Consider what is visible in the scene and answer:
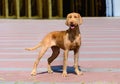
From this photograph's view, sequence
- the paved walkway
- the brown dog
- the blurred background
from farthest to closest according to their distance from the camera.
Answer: the blurred background
the brown dog
the paved walkway

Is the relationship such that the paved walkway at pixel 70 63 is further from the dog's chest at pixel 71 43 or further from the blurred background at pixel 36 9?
the blurred background at pixel 36 9

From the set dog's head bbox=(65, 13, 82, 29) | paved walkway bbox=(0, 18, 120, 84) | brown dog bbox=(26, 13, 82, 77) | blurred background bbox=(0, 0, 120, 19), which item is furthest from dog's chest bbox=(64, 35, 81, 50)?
blurred background bbox=(0, 0, 120, 19)

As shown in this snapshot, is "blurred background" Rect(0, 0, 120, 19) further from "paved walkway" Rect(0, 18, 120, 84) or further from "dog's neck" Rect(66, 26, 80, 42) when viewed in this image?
"dog's neck" Rect(66, 26, 80, 42)

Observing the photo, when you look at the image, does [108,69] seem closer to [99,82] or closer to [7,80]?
[99,82]

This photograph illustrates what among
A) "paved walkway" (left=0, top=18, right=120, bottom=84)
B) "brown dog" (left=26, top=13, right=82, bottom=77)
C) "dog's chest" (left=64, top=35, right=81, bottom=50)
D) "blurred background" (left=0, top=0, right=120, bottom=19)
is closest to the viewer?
"paved walkway" (left=0, top=18, right=120, bottom=84)

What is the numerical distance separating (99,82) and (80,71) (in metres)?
1.03

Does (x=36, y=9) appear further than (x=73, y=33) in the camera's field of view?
Yes

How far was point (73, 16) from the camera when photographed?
7750 millimetres

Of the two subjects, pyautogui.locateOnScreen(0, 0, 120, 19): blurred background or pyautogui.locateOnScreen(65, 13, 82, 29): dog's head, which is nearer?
pyautogui.locateOnScreen(65, 13, 82, 29): dog's head

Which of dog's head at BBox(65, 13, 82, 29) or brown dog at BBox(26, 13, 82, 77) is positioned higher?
dog's head at BBox(65, 13, 82, 29)

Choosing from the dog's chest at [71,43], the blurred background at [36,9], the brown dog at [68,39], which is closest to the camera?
the brown dog at [68,39]

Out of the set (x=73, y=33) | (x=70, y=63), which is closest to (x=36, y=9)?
(x=70, y=63)

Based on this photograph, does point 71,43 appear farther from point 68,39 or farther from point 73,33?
point 73,33

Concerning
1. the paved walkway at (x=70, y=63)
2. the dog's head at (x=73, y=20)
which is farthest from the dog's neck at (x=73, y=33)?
the paved walkway at (x=70, y=63)
